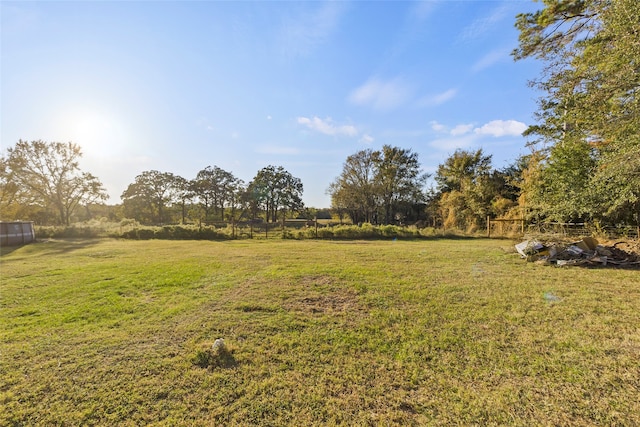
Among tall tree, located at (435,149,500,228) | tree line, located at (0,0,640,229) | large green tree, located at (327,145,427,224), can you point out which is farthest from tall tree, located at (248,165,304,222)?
tall tree, located at (435,149,500,228)

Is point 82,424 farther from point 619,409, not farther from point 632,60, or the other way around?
point 632,60

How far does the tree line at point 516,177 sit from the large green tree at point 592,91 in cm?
3

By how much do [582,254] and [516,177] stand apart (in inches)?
533

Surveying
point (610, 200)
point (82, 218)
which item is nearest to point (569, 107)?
point (610, 200)

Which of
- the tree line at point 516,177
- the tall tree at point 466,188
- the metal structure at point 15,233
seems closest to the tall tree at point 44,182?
the tree line at point 516,177

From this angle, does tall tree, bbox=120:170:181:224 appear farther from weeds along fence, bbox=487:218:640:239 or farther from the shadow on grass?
weeds along fence, bbox=487:218:640:239

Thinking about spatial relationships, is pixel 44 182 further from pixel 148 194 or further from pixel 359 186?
pixel 359 186

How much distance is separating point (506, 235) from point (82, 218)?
1707 inches

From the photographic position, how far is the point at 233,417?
185 centimetres

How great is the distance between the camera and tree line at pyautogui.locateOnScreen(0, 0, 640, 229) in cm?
571

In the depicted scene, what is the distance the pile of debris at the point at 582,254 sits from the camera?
21.8 ft

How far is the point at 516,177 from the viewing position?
1812cm

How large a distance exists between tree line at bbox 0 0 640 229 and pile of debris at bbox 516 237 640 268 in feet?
4.46

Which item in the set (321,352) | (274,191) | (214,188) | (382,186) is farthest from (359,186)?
(321,352)
